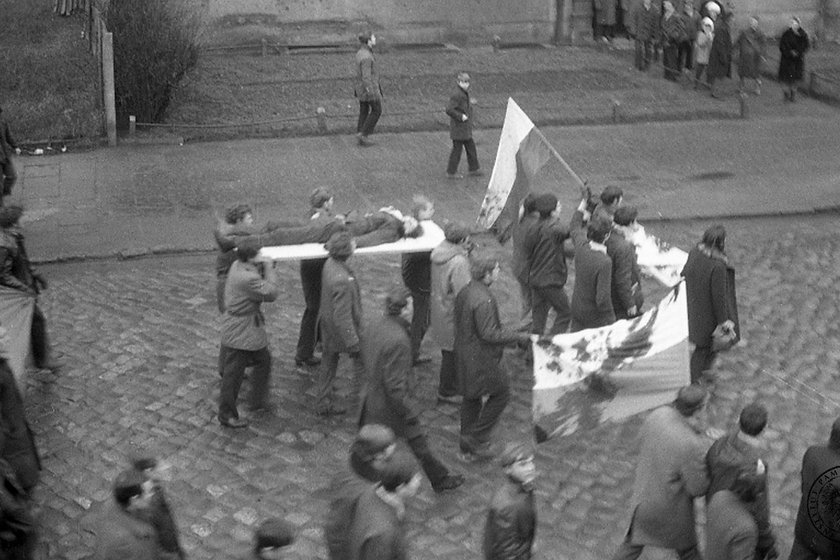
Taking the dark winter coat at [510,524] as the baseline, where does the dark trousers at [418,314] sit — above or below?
below

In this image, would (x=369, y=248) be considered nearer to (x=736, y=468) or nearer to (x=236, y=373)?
(x=236, y=373)

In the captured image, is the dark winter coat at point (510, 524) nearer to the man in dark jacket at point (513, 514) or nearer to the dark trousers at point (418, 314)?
the man in dark jacket at point (513, 514)

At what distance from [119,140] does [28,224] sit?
380cm

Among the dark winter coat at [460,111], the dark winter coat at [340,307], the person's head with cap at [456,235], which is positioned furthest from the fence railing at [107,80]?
the person's head with cap at [456,235]

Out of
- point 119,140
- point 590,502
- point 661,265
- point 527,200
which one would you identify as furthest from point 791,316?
point 119,140

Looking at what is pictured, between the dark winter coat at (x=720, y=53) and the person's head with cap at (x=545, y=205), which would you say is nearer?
the person's head with cap at (x=545, y=205)

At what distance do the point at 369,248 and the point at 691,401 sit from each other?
3995 mm

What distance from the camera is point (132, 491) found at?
6.28 m

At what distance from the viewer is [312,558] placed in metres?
8.06

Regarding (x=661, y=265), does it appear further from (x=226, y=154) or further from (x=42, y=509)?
(x=226, y=154)

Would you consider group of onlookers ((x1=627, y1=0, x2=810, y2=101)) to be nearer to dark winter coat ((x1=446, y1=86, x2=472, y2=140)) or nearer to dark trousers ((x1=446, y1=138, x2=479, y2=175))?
dark trousers ((x1=446, y1=138, x2=479, y2=175))

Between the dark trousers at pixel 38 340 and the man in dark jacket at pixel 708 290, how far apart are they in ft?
17.5

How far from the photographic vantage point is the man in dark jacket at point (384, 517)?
20.3 ft

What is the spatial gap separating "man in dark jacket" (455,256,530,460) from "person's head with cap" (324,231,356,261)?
1036 millimetres
